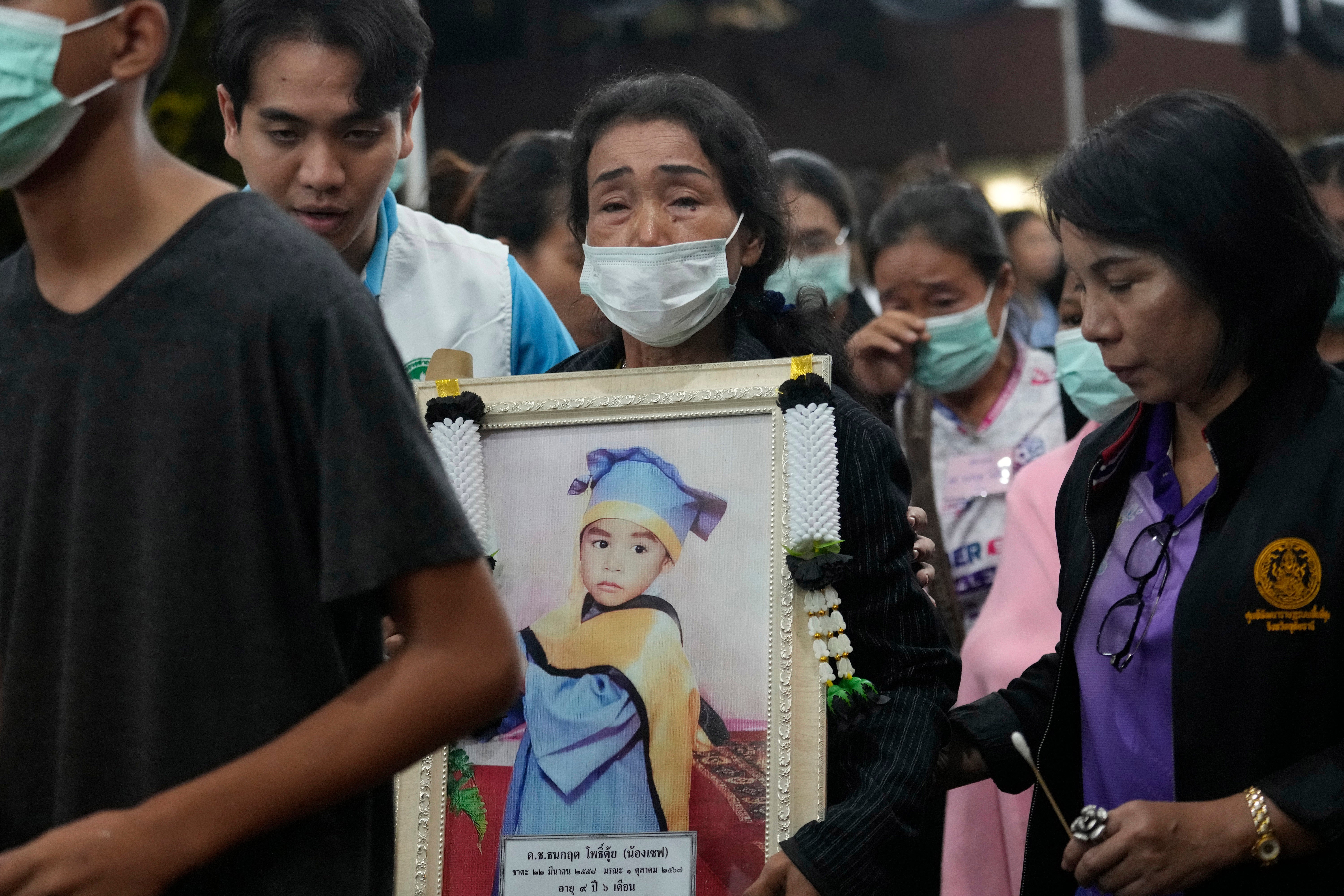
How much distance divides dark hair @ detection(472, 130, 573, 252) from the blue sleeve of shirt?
0.91 meters

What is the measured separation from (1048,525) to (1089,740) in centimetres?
146

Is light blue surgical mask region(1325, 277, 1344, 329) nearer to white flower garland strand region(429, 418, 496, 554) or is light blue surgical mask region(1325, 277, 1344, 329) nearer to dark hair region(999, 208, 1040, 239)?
white flower garland strand region(429, 418, 496, 554)

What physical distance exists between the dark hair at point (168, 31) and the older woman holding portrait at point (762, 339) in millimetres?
1216

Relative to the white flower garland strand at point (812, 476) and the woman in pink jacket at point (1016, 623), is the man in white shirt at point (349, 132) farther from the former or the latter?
the woman in pink jacket at point (1016, 623)

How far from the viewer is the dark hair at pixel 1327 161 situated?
465 centimetres

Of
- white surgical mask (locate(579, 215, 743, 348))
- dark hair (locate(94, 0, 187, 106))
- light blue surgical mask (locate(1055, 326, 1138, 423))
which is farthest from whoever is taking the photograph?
light blue surgical mask (locate(1055, 326, 1138, 423))

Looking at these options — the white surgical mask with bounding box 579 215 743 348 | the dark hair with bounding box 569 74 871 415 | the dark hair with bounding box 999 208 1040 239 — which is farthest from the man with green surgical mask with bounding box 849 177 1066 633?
the dark hair with bounding box 999 208 1040 239

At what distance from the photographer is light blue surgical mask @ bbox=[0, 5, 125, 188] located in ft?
5.24

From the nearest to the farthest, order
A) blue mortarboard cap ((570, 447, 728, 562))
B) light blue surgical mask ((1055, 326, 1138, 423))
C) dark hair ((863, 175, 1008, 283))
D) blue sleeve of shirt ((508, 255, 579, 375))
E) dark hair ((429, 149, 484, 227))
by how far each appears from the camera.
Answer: blue mortarboard cap ((570, 447, 728, 562)), blue sleeve of shirt ((508, 255, 579, 375)), light blue surgical mask ((1055, 326, 1138, 423)), dark hair ((863, 175, 1008, 283)), dark hair ((429, 149, 484, 227))

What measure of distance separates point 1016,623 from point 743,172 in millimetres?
1682

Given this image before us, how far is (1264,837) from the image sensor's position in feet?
7.43

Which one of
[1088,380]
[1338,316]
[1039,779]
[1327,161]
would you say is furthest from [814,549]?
[1327,161]

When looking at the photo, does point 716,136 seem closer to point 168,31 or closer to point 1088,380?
point 168,31

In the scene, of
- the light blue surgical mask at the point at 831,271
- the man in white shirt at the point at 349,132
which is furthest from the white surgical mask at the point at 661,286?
the light blue surgical mask at the point at 831,271
